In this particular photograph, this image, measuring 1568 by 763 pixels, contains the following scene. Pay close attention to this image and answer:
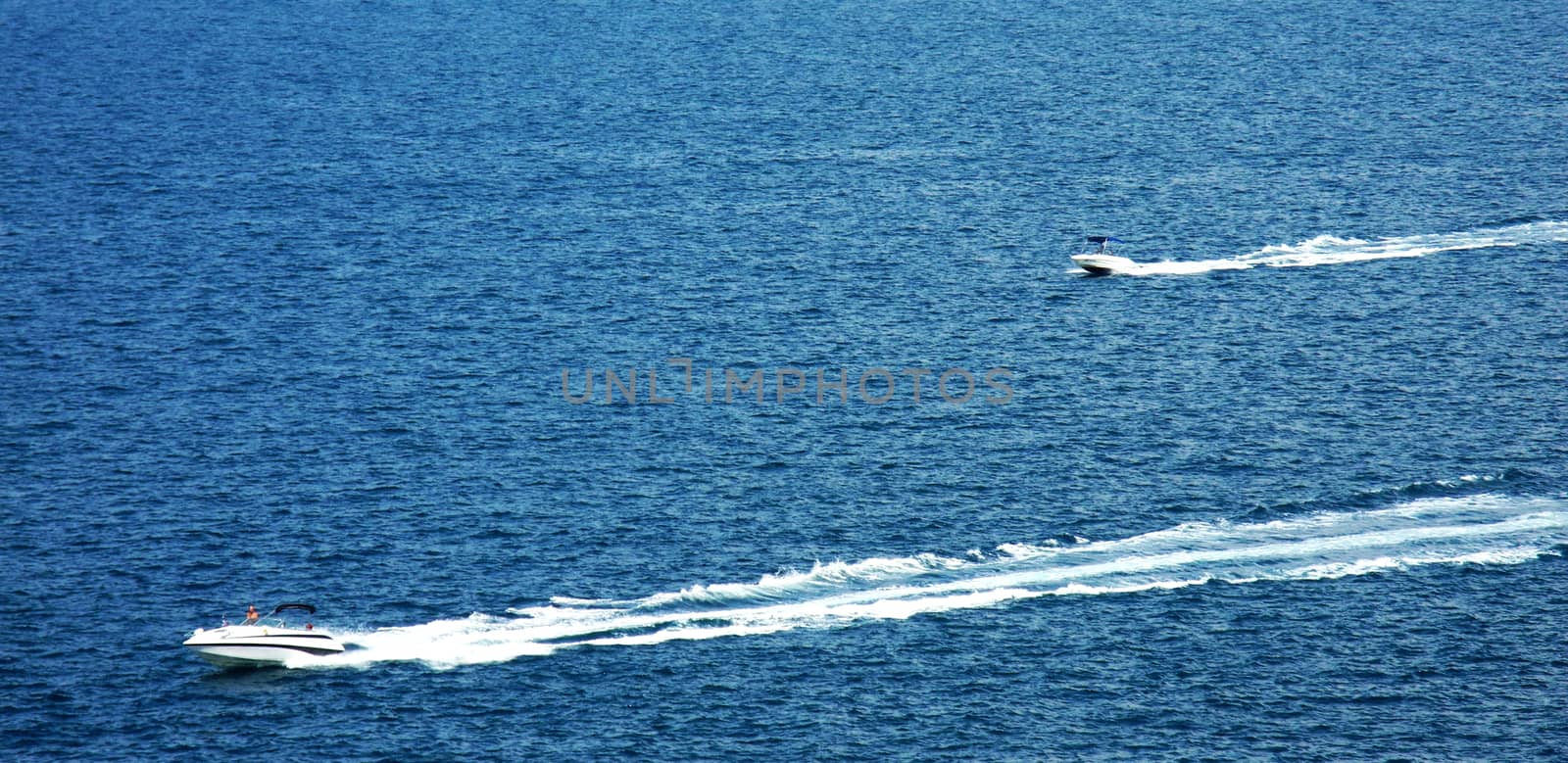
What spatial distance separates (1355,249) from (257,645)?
370 feet

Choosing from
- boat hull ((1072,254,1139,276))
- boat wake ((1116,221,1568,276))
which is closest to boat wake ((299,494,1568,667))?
boat wake ((1116,221,1568,276))

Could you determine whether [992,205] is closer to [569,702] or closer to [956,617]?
[956,617]

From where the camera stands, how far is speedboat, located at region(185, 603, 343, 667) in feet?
372

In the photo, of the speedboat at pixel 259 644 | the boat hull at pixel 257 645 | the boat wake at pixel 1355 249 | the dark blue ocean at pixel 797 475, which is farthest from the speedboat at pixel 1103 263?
the boat hull at pixel 257 645

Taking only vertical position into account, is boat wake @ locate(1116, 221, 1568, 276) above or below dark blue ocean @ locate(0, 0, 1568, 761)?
above

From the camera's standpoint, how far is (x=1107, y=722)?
109688mm

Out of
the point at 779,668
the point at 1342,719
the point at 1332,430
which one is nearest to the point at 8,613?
the point at 779,668

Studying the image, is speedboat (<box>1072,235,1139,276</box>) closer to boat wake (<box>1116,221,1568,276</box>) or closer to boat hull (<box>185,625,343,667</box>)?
boat wake (<box>1116,221,1568,276</box>)

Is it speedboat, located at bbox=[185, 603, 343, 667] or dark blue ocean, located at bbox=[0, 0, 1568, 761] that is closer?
dark blue ocean, located at bbox=[0, 0, 1568, 761]

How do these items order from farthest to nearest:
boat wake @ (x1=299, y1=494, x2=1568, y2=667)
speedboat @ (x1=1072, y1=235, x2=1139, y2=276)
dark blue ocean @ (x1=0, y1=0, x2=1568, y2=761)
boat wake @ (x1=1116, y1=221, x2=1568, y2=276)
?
boat wake @ (x1=1116, y1=221, x2=1568, y2=276)
speedboat @ (x1=1072, y1=235, x2=1139, y2=276)
boat wake @ (x1=299, y1=494, x2=1568, y2=667)
dark blue ocean @ (x1=0, y1=0, x2=1568, y2=761)

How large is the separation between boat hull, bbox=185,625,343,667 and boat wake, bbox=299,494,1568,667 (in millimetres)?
832

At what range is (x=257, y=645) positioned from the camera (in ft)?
373

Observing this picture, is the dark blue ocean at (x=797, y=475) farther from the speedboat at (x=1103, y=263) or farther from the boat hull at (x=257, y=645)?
the speedboat at (x=1103, y=263)

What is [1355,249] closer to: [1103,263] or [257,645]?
[1103,263]
